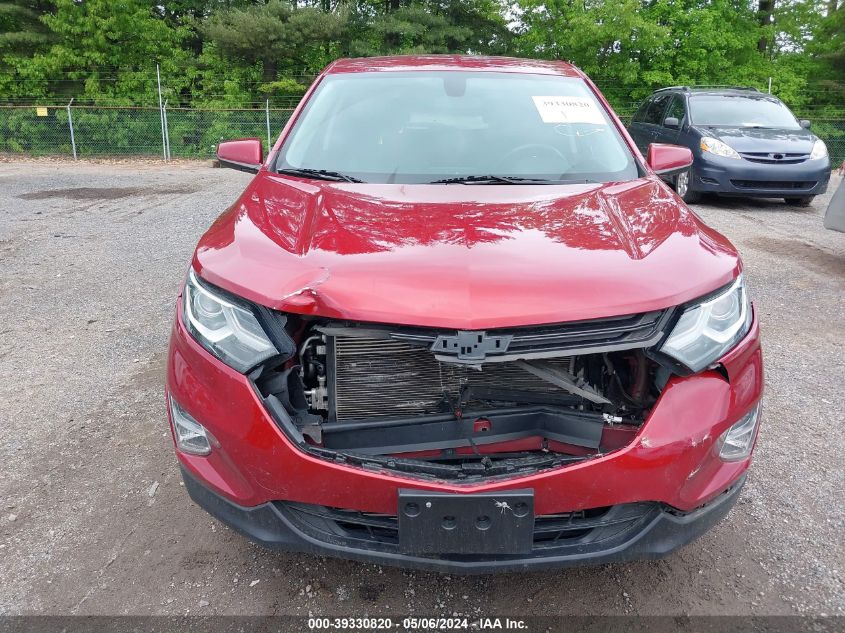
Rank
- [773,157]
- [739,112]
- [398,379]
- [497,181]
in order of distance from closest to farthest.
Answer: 1. [398,379]
2. [497,181]
3. [773,157]
4. [739,112]

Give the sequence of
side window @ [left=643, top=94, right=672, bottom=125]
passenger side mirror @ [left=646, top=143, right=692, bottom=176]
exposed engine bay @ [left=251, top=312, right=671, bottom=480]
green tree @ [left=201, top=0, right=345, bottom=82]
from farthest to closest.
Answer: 1. green tree @ [left=201, top=0, right=345, bottom=82]
2. side window @ [left=643, top=94, right=672, bottom=125]
3. passenger side mirror @ [left=646, top=143, right=692, bottom=176]
4. exposed engine bay @ [left=251, top=312, right=671, bottom=480]

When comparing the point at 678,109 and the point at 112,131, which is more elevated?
the point at 678,109

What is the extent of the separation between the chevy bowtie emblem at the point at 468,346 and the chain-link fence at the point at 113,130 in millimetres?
17056

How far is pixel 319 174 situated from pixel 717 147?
7.64 m

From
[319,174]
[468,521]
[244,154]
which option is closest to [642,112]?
[244,154]

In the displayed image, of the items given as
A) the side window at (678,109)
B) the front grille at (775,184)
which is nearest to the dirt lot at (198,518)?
the front grille at (775,184)

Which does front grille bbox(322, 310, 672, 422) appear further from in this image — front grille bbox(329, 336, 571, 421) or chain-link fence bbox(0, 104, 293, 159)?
chain-link fence bbox(0, 104, 293, 159)

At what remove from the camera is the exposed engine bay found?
182cm

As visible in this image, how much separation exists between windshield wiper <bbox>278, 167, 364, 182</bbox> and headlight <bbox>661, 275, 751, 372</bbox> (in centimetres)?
139

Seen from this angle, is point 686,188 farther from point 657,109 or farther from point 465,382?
point 465,382

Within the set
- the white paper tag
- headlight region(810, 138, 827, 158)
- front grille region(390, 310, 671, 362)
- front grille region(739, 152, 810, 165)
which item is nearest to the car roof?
the white paper tag

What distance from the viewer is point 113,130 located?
57.5 ft

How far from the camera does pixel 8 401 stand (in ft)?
11.0

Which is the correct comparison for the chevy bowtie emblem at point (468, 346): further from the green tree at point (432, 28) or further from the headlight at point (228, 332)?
the green tree at point (432, 28)
